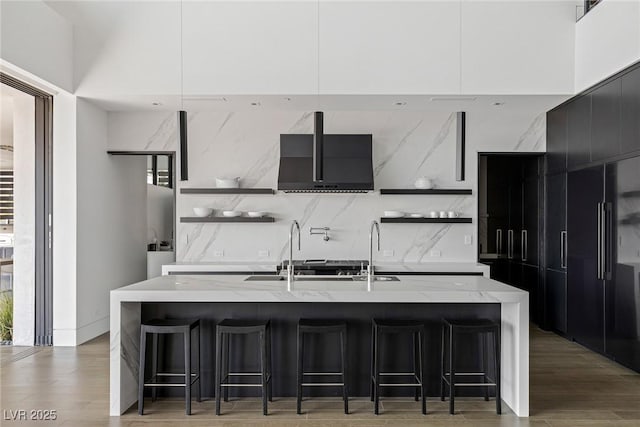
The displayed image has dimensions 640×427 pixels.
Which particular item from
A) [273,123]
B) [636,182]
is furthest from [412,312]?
[273,123]

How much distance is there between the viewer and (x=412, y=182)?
20.9 feet

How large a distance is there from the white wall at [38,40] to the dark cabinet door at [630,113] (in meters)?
5.40

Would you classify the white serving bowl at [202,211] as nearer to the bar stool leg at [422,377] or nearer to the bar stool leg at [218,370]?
the bar stool leg at [218,370]

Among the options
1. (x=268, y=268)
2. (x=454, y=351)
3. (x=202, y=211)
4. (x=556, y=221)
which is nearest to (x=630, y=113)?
(x=556, y=221)

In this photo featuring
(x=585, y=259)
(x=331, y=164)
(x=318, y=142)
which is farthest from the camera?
(x=331, y=164)

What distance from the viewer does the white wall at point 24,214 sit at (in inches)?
213

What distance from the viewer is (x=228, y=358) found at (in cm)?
Result: 377

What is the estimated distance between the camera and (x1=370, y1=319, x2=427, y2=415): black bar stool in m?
3.53

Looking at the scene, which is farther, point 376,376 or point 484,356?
point 484,356

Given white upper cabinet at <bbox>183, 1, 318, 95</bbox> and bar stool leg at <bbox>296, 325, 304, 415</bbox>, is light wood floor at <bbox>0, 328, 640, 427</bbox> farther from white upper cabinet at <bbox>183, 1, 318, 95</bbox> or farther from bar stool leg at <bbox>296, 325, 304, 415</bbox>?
white upper cabinet at <bbox>183, 1, 318, 95</bbox>

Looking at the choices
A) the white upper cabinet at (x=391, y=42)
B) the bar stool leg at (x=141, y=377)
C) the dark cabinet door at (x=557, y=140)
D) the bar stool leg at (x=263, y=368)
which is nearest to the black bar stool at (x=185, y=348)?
the bar stool leg at (x=141, y=377)

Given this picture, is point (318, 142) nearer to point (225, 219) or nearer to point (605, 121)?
point (225, 219)

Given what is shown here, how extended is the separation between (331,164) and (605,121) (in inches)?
113

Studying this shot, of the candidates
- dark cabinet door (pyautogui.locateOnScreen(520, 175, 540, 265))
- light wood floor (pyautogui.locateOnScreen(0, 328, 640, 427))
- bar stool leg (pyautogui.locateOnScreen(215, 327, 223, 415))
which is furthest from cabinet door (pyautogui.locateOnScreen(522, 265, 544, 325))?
bar stool leg (pyautogui.locateOnScreen(215, 327, 223, 415))
